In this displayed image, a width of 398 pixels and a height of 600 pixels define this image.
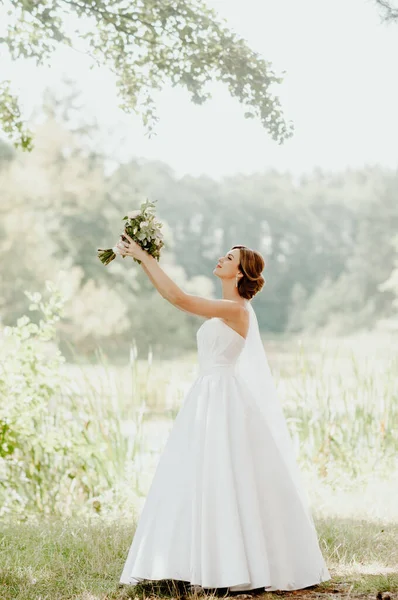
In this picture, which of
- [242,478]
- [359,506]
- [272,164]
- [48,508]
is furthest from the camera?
[272,164]

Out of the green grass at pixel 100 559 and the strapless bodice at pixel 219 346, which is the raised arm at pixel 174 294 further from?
the green grass at pixel 100 559

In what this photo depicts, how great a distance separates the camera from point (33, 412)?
5.43 metres

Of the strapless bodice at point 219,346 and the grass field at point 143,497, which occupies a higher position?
the strapless bodice at point 219,346

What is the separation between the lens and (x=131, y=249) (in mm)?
3504

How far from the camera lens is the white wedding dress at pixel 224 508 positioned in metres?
3.35

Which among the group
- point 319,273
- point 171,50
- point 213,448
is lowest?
point 213,448

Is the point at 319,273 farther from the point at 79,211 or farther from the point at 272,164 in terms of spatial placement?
the point at 79,211

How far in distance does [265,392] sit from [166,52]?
359 cm

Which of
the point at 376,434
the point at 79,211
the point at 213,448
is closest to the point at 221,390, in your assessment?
the point at 213,448

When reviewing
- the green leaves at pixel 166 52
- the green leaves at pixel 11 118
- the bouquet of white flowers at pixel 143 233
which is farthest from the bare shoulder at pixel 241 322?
the green leaves at pixel 11 118

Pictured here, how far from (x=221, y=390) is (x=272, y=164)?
86.5 ft

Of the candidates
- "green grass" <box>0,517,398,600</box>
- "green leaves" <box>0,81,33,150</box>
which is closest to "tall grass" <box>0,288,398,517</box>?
"green grass" <box>0,517,398,600</box>

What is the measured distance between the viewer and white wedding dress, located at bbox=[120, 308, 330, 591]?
3.35 m

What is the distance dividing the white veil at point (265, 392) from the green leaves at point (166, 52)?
9.67ft
